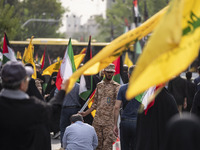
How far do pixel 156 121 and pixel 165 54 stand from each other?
3201 millimetres

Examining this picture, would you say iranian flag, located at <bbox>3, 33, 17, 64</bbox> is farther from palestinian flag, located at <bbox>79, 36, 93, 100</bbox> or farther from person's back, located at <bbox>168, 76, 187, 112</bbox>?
person's back, located at <bbox>168, 76, 187, 112</bbox>

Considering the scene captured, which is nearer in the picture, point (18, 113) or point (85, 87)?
point (18, 113)

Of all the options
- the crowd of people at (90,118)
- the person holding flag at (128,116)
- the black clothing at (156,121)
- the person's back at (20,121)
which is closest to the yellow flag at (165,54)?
the crowd of people at (90,118)

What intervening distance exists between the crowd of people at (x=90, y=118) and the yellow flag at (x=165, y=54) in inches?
12.5

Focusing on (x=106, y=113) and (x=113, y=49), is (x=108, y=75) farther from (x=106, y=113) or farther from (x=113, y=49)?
(x=113, y=49)

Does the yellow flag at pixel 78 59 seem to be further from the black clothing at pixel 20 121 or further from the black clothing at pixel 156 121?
the black clothing at pixel 20 121

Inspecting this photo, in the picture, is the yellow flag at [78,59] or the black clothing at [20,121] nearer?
the black clothing at [20,121]

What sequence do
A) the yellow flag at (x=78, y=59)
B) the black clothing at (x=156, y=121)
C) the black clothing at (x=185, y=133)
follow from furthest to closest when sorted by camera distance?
the yellow flag at (x=78, y=59)
the black clothing at (x=156, y=121)
the black clothing at (x=185, y=133)

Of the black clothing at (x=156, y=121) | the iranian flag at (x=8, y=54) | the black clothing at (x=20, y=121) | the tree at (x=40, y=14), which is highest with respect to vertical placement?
the tree at (x=40, y=14)

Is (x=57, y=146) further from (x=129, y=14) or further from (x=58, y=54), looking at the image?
(x=129, y=14)

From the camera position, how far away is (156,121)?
264 inches

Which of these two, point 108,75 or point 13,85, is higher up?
point 13,85

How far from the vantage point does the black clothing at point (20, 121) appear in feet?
13.8

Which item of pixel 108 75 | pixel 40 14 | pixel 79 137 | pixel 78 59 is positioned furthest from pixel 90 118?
pixel 40 14
